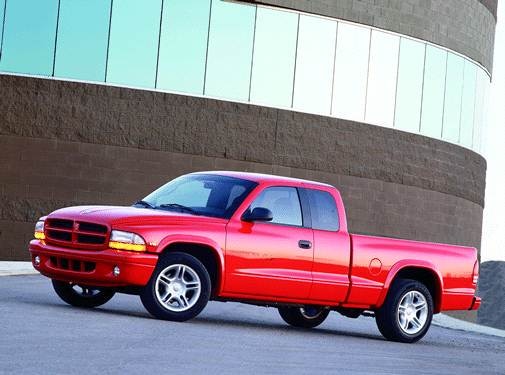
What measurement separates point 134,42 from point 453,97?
34.5 feet

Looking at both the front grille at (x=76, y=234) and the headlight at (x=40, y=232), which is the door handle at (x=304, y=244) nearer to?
the front grille at (x=76, y=234)

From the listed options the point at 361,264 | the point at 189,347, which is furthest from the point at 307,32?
the point at 189,347

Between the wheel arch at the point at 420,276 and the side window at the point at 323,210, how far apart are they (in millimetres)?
1072

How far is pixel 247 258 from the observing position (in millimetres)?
15195

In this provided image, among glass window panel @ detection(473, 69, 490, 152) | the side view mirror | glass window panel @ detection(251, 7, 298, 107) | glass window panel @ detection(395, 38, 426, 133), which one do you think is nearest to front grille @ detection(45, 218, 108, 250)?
the side view mirror

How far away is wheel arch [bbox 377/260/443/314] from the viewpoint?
16.7 meters

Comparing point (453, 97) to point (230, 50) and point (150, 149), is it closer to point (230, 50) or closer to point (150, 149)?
point (230, 50)

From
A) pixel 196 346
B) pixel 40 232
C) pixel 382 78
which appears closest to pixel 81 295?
pixel 40 232

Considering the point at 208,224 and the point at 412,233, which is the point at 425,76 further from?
the point at 208,224

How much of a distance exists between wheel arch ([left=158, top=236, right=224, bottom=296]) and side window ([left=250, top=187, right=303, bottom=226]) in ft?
3.04

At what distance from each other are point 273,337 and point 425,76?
23824mm

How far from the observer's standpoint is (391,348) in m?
15.4

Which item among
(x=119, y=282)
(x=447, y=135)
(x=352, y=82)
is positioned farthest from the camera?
(x=447, y=135)

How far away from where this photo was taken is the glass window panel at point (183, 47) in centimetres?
3341
